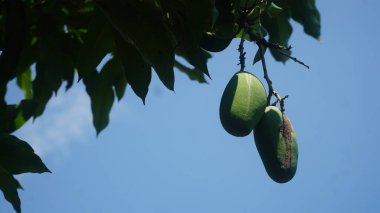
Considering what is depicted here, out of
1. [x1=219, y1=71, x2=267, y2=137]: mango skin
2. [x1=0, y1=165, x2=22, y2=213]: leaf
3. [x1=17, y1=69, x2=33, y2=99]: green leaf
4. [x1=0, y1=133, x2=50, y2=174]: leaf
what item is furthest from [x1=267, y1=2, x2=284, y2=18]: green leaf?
[x1=17, y1=69, x2=33, y2=99]: green leaf

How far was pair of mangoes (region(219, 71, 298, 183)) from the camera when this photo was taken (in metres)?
1.48

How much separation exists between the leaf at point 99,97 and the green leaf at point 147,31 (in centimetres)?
77

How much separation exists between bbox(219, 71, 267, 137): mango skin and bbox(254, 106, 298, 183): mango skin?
0.15 feet

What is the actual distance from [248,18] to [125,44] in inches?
20.3

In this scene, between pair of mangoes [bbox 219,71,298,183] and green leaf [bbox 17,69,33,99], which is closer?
pair of mangoes [bbox 219,71,298,183]

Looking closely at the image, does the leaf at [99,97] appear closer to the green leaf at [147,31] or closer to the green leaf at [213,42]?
the green leaf at [147,31]

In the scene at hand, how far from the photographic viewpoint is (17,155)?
5.62 ft

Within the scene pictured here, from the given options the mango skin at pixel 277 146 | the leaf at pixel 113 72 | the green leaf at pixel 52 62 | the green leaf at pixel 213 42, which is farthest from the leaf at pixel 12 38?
the mango skin at pixel 277 146

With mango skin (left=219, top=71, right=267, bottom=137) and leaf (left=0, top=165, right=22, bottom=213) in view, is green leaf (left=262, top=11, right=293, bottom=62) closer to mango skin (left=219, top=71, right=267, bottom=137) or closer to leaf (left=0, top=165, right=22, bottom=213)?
mango skin (left=219, top=71, right=267, bottom=137)

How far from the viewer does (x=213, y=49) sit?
1.66m

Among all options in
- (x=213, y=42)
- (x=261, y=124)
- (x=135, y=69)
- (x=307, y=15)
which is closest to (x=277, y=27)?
(x=307, y=15)

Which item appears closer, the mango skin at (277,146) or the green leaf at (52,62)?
the mango skin at (277,146)

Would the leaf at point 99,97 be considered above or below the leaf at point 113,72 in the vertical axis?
below

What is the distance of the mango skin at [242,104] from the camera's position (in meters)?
1.47
